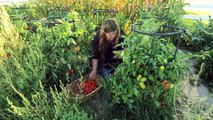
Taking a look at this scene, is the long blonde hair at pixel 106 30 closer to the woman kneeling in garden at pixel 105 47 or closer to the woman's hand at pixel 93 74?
the woman kneeling in garden at pixel 105 47

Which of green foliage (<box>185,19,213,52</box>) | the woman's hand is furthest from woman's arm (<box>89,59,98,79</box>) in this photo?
green foliage (<box>185,19,213,52</box>)

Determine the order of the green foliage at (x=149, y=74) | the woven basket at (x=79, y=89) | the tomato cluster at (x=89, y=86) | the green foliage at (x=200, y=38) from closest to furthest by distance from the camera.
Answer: the green foliage at (x=149, y=74)
the woven basket at (x=79, y=89)
the tomato cluster at (x=89, y=86)
the green foliage at (x=200, y=38)

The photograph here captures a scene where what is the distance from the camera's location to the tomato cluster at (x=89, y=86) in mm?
3449

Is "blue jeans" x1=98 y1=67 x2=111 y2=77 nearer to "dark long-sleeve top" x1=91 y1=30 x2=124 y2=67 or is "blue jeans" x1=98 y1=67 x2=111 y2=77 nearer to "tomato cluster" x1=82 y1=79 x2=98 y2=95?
A: "dark long-sleeve top" x1=91 y1=30 x2=124 y2=67

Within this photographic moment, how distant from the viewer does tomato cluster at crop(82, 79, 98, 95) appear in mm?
3449

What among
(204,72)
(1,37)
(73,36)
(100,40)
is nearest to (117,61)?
(100,40)

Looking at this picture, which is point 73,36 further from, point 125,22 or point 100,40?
point 125,22

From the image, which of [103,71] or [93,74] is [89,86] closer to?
[93,74]

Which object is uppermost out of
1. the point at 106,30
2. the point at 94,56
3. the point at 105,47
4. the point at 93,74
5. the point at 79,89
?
the point at 106,30

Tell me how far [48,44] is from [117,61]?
1.07m

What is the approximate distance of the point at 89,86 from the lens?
3494 mm

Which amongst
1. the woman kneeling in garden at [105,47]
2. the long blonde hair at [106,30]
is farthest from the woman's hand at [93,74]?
the long blonde hair at [106,30]

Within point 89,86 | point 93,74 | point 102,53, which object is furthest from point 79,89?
point 102,53

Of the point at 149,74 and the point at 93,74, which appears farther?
the point at 93,74
